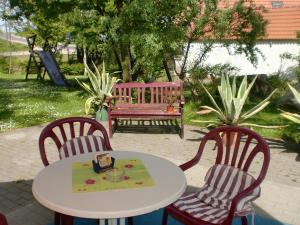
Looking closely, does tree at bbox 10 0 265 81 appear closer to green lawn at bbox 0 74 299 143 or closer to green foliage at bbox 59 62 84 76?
green lawn at bbox 0 74 299 143

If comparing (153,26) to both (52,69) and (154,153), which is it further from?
(52,69)

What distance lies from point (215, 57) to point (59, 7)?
14.6 m

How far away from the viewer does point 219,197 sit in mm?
3414

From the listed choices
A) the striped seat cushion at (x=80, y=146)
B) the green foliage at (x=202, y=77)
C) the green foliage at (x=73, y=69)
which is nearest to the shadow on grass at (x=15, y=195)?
the striped seat cushion at (x=80, y=146)

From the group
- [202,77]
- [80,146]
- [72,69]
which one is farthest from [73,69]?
[80,146]

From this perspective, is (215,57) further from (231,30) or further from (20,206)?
(20,206)

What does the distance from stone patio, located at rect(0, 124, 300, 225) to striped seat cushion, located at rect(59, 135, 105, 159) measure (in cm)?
85

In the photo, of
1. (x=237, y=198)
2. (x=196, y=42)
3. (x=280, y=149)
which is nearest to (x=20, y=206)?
(x=237, y=198)

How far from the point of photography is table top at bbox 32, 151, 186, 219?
2.33 meters

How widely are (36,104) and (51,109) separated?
1099 mm

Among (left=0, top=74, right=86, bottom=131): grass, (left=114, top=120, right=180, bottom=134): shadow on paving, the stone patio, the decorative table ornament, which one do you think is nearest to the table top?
the decorative table ornament

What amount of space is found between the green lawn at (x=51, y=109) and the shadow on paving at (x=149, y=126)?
0.63 meters

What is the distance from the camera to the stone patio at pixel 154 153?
14.0 ft

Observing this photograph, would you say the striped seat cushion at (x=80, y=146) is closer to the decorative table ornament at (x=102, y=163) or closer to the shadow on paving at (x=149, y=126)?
the decorative table ornament at (x=102, y=163)
